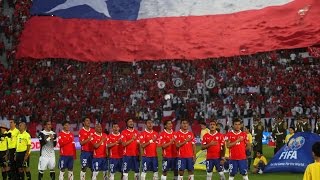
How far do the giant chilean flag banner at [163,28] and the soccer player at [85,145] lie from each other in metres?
7.68

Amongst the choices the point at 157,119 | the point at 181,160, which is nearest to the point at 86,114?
the point at 157,119

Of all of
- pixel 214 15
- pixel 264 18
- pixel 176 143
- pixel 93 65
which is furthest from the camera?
pixel 93 65

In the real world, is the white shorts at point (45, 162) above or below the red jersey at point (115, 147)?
below

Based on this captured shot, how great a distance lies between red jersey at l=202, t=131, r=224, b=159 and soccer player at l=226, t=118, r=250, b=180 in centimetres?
103

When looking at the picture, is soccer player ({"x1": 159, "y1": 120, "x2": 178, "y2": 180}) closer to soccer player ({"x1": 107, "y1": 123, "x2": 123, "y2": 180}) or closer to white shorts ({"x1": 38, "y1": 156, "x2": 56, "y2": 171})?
soccer player ({"x1": 107, "y1": 123, "x2": 123, "y2": 180})

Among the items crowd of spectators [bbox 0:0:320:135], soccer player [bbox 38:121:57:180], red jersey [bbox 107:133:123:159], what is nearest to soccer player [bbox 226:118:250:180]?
red jersey [bbox 107:133:123:159]

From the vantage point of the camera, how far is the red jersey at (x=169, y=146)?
72.9 feet

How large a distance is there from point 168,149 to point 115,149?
5.81 ft

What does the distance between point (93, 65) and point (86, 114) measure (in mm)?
5383

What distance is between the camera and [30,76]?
52.5m

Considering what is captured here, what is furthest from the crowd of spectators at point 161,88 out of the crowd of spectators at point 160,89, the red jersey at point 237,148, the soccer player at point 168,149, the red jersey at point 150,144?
the red jersey at point 237,148

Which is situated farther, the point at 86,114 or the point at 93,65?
the point at 93,65

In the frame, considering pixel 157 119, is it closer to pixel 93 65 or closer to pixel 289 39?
pixel 93 65

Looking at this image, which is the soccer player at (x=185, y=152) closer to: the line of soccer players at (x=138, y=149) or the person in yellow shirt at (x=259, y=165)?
the line of soccer players at (x=138, y=149)
